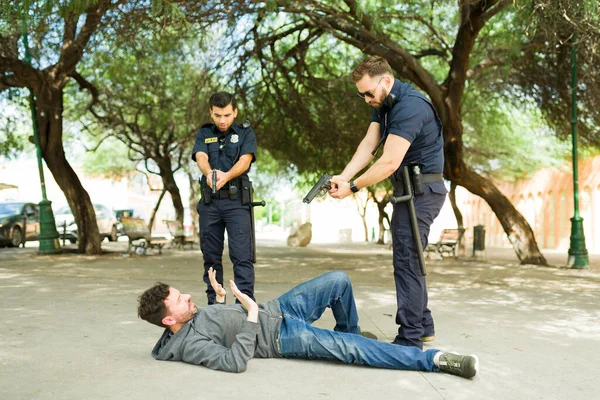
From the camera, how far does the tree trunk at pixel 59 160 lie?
46.5 ft

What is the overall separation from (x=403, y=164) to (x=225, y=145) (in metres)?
1.90

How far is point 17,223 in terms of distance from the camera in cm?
2017

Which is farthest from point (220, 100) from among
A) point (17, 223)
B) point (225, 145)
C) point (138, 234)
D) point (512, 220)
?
point (17, 223)

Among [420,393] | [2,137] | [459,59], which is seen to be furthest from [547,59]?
[2,137]

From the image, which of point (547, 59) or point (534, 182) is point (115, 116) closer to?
point (547, 59)

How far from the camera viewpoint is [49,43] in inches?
576

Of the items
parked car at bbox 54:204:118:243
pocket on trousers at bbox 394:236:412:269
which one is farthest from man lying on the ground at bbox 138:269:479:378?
parked car at bbox 54:204:118:243

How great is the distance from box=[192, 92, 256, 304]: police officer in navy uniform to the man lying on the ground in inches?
54.5

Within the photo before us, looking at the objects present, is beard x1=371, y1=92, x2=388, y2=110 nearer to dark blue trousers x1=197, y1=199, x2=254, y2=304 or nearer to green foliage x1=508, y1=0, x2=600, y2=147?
dark blue trousers x1=197, y1=199, x2=254, y2=304

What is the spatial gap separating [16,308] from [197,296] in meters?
1.95

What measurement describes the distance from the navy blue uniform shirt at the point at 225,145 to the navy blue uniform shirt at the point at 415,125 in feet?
4.97

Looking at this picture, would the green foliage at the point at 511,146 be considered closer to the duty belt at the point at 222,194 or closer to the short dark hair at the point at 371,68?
the duty belt at the point at 222,194

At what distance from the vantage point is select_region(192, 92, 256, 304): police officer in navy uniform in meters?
5.84

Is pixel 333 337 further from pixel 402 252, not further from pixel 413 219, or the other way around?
pixel 413 219
